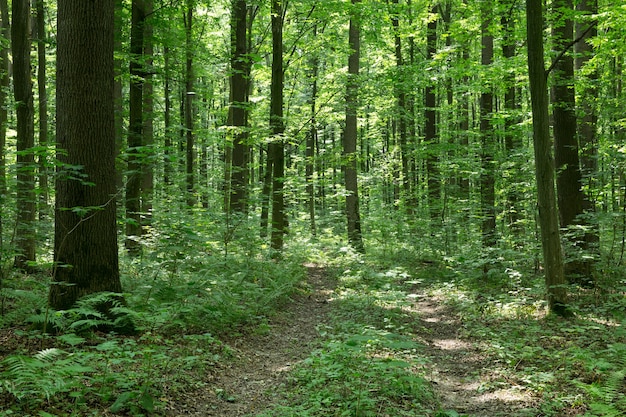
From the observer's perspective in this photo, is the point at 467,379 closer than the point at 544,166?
Yes

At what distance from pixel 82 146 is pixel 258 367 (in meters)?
3.76

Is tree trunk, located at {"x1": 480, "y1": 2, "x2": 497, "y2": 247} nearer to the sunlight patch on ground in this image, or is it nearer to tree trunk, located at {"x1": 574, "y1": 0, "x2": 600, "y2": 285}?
tree trunk, located at {"x1": 574, "y1": 0, "x2": 600, "y2": 285}

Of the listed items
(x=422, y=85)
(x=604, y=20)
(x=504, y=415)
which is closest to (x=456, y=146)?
(x=422, y=85)

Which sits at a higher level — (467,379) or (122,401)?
(122,401)

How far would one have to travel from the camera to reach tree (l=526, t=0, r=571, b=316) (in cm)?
798

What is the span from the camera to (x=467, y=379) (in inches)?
231

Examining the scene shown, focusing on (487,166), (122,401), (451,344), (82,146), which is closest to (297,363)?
(122,401)

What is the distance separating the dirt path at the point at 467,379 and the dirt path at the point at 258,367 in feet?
6.45

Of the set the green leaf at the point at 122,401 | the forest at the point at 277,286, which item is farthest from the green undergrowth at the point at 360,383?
the green leaf at the point at 122,401

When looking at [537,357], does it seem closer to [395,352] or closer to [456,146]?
[395,352]

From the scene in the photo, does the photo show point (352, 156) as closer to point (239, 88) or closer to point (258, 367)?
point (239, 88)

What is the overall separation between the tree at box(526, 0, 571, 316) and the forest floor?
1.89 metres

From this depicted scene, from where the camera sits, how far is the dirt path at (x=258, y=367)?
4844 mm

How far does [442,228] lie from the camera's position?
15914 mm
